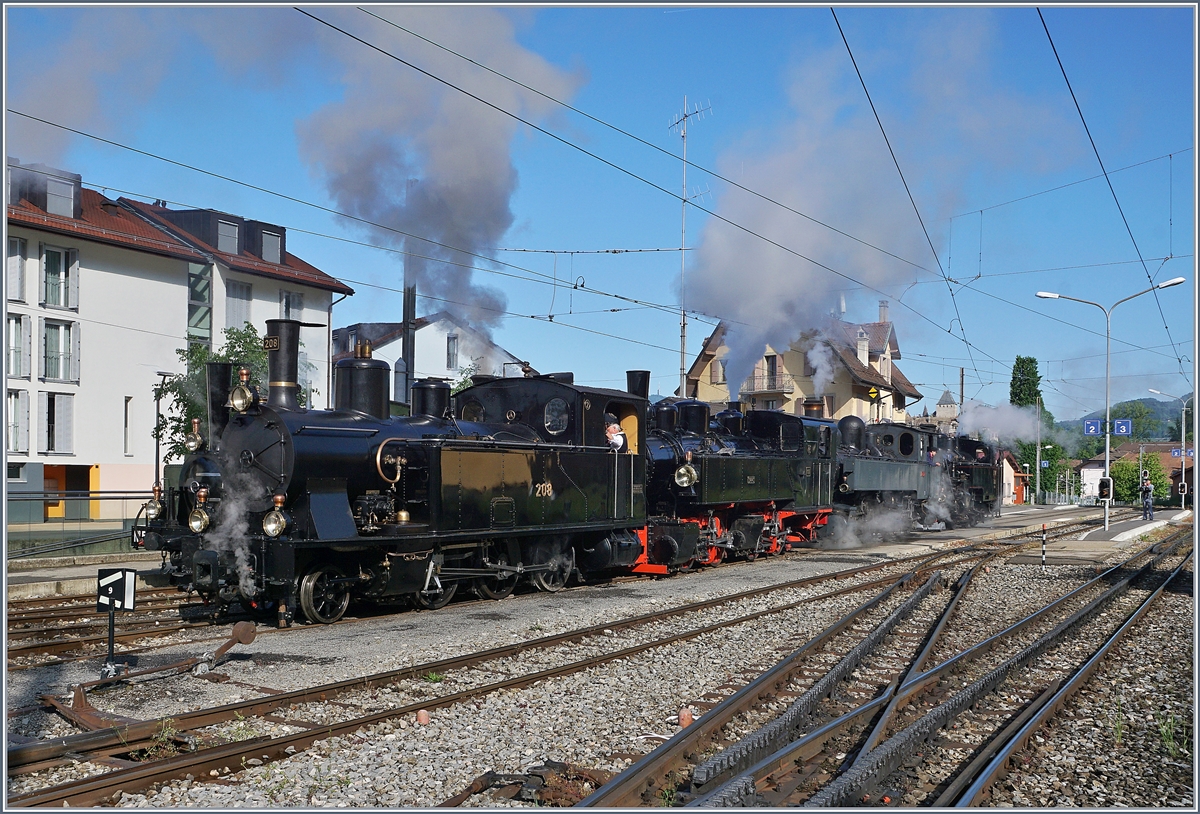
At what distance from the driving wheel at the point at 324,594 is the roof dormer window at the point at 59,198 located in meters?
23.1

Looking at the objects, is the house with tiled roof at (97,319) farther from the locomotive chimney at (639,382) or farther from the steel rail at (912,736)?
the steel rail at (912,736)

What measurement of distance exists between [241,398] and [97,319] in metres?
22.2

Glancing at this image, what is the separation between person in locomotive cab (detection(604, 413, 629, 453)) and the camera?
14633 millimetres

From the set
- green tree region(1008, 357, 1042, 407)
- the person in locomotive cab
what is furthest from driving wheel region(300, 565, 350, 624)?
green tree region(1008, 357, 1042, 407)

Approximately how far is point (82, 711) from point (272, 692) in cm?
140

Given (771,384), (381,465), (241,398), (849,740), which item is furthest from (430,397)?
(771,384)

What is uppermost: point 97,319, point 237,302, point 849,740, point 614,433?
point 237,302

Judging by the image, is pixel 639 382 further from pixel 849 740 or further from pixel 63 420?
pixel 63 420

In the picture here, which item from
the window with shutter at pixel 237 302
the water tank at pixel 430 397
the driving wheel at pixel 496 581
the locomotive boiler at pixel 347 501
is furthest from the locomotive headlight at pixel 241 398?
the window with shutter at pixel 237 302

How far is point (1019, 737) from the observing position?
Answer: 6.54 metres

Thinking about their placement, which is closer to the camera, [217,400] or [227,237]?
[217,400]

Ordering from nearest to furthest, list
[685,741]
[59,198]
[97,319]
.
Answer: [685,741], [59,198], [97,319]

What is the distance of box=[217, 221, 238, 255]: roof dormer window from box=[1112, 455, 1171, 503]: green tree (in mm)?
62732

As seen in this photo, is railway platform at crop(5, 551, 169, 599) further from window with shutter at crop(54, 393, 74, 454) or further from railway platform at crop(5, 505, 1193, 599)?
window with shutter at crop(54, 393, 74, 454)
